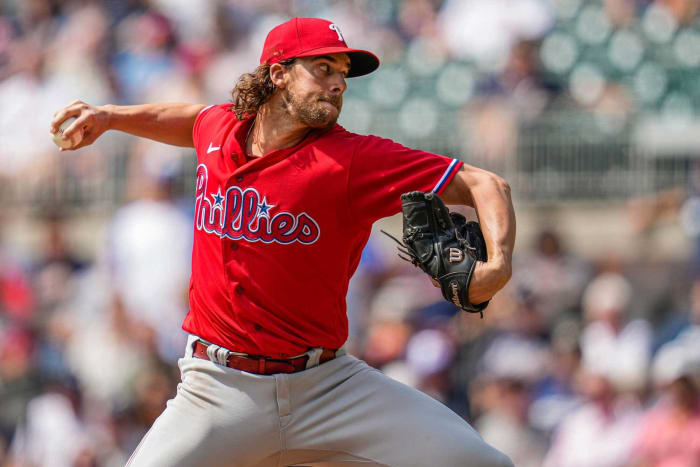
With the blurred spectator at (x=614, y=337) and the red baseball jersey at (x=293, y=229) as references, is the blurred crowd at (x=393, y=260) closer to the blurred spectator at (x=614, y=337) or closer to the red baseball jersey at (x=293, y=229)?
the blurred spectator at (x=614, y=337)

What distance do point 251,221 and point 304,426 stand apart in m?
0.79

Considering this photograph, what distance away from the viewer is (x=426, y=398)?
449 centimetres

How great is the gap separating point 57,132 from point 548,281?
455 centimetres

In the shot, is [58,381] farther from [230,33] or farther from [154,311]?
[230,33]

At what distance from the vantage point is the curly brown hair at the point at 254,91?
15.3 ft

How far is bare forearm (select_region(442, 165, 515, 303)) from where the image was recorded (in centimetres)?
402

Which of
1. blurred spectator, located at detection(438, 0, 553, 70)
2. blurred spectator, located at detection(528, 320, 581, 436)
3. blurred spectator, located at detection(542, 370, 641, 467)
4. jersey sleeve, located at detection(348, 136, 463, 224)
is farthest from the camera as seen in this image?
blurred spectator, located at detection(438, 0, 553, 70)

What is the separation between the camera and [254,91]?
4668 mm

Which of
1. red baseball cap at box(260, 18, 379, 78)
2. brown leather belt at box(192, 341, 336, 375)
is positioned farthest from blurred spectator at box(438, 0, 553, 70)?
brown leather belt at box(192, 341, 336, 375)

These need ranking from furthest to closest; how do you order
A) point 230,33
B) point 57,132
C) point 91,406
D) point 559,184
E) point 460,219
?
1. point 230,33
2. point 559,184
3. point 91,406
4. point 57,132
5. point 460,219

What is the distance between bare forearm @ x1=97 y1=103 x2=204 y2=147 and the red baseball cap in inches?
18.8

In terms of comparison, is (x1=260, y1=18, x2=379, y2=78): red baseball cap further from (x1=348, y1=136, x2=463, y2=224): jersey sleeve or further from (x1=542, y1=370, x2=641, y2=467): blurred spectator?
(x1=542, y1=370, x2=641, y2=467): blurred spectator

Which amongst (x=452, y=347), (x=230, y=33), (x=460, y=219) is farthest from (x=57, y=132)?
(x=230, y=33)

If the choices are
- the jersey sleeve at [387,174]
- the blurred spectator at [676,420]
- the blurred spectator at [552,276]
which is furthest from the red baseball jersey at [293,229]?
the blurred spectator at [552,276]
